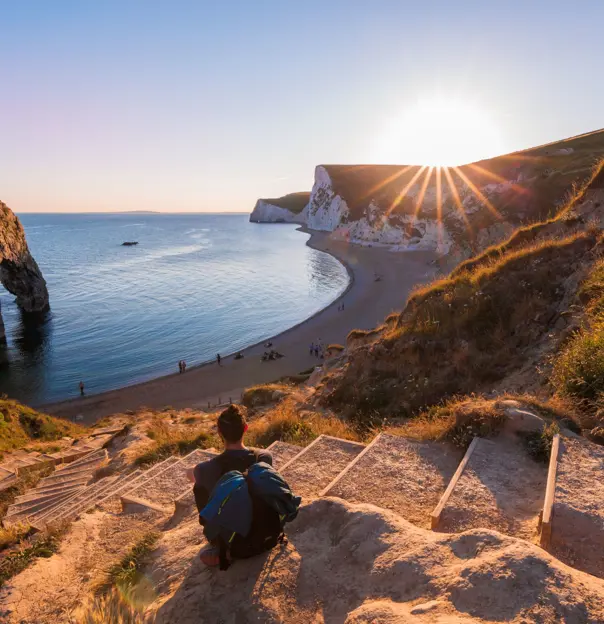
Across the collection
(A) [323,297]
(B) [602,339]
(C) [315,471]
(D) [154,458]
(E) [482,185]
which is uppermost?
(E) [482,185]

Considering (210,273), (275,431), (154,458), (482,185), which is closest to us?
(275,431)

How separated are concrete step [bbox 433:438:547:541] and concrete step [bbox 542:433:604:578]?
0.76 feet

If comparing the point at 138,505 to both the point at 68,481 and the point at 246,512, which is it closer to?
the point at 246,512

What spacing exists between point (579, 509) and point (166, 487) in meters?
5.33

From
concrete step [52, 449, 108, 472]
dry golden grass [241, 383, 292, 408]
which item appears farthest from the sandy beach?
concrete step [52, 449, 108, 472]

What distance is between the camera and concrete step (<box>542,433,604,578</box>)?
3493 millimetres

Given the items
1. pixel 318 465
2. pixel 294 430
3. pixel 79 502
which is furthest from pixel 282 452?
pixel 79 502

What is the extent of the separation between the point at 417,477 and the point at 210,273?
74935mm

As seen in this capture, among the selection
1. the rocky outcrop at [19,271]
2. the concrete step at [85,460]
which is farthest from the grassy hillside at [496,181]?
the rocky outcrop at [19,271]

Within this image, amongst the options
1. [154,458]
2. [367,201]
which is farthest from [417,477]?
[367,201]

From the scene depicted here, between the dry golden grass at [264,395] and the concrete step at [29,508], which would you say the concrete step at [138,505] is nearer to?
the concrete step at [29,508]

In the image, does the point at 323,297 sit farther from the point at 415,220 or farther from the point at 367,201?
the point at 367,201

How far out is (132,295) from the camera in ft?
192

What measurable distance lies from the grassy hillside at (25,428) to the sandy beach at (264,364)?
6316 millimetres
